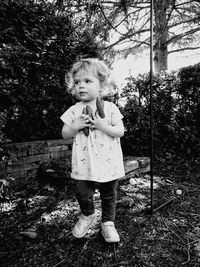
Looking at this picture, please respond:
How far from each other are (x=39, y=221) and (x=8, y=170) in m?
0.96

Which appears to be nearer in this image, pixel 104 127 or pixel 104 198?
pixel 104 127

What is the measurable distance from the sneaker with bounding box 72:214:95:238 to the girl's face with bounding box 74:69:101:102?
94cm

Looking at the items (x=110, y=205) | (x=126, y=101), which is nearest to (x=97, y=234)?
(x=110, y=205)

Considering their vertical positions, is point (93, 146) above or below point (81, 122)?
below

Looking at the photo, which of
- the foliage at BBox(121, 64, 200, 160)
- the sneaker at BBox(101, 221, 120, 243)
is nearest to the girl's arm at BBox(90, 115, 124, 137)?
the sneaker at BBox(101, 221, 120, 243)

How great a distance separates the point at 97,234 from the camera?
1717 mm

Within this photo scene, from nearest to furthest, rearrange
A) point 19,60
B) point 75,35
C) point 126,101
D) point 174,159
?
point 19,60 → point 75,35 → point 174,159 → point 126,101

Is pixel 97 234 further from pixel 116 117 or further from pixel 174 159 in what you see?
pixel 174 159

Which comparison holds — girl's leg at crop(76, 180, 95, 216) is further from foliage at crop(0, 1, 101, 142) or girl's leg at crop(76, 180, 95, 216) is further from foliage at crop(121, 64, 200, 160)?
foliage at crop(121, 64, 200, 160)

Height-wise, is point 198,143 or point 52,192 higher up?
point 198,143

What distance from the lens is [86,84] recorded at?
153 cm

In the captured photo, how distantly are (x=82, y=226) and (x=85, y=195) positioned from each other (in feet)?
0.87

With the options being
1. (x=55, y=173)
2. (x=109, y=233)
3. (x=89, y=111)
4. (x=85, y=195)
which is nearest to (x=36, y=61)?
(x=55, y=173)

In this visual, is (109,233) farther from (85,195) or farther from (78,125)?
(78,125)
